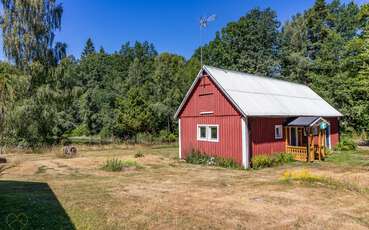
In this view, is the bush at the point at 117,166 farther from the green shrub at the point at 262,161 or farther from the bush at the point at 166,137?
the bush at the point at 166,137

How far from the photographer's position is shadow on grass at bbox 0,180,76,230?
6.59 m

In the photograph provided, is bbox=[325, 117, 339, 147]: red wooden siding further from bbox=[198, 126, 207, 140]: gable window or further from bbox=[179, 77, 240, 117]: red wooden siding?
bbox=[198, 126, 207, 140]: gable window

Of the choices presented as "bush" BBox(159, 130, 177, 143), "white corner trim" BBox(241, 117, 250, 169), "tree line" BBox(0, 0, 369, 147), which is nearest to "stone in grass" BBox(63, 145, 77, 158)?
"tree line" BBox(0, 0, 369, 147)

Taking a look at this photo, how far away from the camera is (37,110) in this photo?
26.5 m

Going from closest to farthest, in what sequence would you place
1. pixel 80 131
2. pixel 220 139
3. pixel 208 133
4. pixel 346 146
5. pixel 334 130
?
pixel 220 139, pixel 208 133, pixel 346 146, pixel 334 130, pixel 80 131

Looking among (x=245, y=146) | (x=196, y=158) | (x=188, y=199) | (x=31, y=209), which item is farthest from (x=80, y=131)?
(x=188, y=199)

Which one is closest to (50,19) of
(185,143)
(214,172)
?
(185,143)

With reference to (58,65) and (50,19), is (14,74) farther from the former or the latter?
(50,19)

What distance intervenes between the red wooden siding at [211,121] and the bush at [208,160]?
0.26m

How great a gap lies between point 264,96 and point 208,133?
4814 mm

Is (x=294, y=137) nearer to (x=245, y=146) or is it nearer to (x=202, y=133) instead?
(x=245, y=146)

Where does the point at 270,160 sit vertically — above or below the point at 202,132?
below

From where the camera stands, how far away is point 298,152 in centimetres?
1833

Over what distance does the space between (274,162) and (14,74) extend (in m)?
24.0
